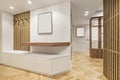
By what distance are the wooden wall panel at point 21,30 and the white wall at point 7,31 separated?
0.21 meters

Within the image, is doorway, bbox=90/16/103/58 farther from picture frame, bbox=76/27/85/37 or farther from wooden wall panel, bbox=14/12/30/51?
wooden wall panel, bbox=14/12/30/51

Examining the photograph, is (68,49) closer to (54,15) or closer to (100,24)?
(54,15)

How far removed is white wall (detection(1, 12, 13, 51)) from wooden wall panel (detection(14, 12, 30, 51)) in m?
0.21

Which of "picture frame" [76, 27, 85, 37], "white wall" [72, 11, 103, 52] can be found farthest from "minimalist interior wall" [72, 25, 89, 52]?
→ "picture frame" [76, 27, 85, 37]

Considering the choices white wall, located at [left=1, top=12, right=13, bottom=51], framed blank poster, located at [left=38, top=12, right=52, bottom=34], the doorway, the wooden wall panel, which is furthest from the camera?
the doorway

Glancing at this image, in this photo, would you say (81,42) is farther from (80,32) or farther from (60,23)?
(60,23)

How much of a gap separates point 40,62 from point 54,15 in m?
1.76

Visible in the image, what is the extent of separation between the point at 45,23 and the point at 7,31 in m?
2.27

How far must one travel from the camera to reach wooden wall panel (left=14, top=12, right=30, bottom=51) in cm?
539

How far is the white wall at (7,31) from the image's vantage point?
5.57m

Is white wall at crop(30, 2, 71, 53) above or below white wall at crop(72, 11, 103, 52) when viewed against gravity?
above

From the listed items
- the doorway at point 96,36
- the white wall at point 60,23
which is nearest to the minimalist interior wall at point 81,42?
the doorway at point 96,36

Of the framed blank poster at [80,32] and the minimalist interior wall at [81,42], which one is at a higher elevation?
the framed blank poster at [80,32]

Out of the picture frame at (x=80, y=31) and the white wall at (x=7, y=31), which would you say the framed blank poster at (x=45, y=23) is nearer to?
the white wall at (x=7, y=31)
